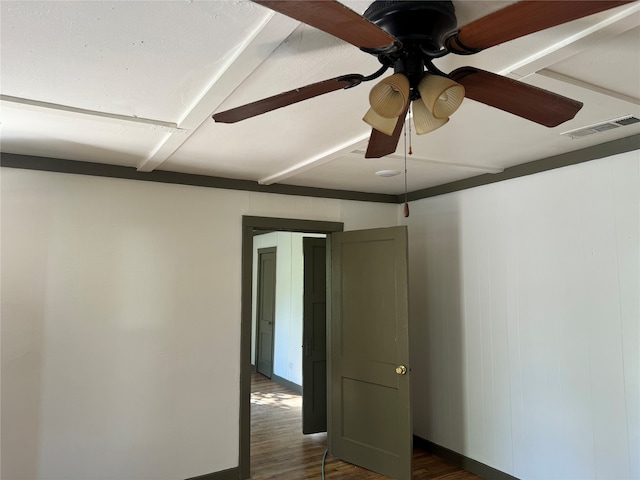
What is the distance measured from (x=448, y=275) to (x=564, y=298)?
1028mm

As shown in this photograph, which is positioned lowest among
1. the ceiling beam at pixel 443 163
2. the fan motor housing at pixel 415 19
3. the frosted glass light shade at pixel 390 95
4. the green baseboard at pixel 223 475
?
the green baseboard at pixel 223 475

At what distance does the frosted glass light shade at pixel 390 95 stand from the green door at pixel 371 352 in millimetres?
2307

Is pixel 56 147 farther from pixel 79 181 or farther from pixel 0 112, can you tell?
pixel 0 112

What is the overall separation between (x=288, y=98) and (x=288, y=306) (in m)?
5.22

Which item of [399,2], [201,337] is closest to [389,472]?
[201,337]

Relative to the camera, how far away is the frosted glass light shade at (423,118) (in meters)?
1.29

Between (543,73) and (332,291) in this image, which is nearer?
(543,73)

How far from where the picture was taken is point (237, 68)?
1584 mm

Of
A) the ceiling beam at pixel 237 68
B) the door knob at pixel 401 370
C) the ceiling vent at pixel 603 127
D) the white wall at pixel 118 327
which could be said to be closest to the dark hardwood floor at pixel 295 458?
Answer: the white wall at pixel 118 327

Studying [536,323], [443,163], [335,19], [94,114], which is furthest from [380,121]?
[536,323]

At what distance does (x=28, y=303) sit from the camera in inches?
109

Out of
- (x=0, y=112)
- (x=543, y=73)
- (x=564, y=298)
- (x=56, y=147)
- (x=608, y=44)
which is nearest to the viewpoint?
(x=608, y=44)

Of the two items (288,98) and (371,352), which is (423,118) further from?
(371,352)

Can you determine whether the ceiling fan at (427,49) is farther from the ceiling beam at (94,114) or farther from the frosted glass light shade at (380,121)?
the ceiling beam at (94,114)
